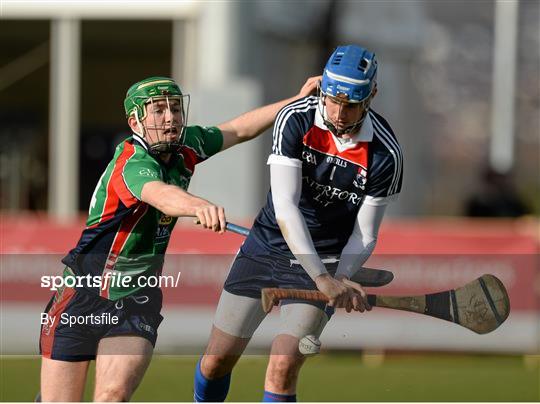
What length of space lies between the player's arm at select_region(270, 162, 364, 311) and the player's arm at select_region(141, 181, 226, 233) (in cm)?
65

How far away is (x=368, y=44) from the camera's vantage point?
1725 centimetres

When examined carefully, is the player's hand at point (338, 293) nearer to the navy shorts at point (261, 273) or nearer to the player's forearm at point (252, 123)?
the navy shorts at point (261, 273)

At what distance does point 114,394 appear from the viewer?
5727mm

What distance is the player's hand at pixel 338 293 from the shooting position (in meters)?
5.98

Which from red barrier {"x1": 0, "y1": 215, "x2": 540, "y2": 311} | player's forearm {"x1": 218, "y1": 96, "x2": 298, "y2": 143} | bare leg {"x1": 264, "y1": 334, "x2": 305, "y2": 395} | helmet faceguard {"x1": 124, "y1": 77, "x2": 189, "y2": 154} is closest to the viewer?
helmet faceguard {"x1": 124, "y1": 77, "x2": 189, "y2": 154}

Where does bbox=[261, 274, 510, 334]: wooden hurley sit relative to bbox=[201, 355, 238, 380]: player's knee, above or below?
above

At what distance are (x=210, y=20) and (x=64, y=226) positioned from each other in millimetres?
4855

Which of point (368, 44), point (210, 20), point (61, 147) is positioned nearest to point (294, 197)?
point (210, 20)

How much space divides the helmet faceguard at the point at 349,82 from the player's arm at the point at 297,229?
293mm

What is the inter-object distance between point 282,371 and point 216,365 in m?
0.35

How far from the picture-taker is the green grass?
24.9ft

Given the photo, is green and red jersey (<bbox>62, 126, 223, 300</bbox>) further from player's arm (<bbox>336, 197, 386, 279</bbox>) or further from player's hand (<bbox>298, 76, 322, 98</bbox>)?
player's arm (<bbox>336, 197, 386, 279</bbox>)

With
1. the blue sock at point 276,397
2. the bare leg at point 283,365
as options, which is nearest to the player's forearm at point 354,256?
the bare leg at point 283,365

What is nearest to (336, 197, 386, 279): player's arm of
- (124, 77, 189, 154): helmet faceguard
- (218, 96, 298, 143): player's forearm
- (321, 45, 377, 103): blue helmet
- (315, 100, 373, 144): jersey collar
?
(315, 100, 373, 144): jersey collar
